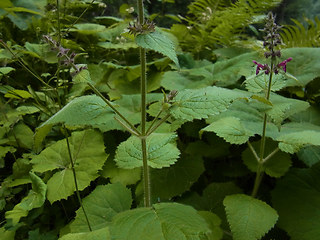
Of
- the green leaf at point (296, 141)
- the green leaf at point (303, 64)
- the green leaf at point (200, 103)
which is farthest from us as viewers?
the green leaf at point (303, 64)

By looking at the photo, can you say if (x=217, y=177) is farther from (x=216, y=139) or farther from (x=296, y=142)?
(x=296, y=142)

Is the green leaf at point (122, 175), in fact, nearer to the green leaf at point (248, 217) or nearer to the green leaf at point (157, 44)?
the green leaf at point (248, 217)

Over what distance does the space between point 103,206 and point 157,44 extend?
0.70m

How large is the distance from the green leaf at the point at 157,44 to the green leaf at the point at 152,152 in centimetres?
41

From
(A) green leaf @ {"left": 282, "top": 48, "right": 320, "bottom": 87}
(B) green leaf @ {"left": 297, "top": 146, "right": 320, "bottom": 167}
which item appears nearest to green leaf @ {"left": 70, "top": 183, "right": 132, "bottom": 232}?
(B) green leaf @ {"left": 297, "top": 146, "right": 320, "bottom": 167}

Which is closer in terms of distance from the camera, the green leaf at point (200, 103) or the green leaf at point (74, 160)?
the green leaf at point (200, 103)

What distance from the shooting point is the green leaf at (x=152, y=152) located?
0.98 meters

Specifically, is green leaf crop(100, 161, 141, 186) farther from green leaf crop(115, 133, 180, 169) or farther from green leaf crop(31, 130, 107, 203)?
green leaf crop(115, 133, 180, 169)

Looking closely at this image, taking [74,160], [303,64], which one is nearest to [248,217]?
[74,160]

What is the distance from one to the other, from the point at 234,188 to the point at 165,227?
24.6 inches

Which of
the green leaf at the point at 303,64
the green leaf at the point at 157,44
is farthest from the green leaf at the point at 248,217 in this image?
the green leaf at the point at 303,64

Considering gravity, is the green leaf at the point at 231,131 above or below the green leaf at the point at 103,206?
above

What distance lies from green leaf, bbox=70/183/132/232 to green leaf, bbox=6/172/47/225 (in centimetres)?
15

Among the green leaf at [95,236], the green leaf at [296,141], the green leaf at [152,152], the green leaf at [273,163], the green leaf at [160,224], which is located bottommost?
the green leaf at [273,163]
